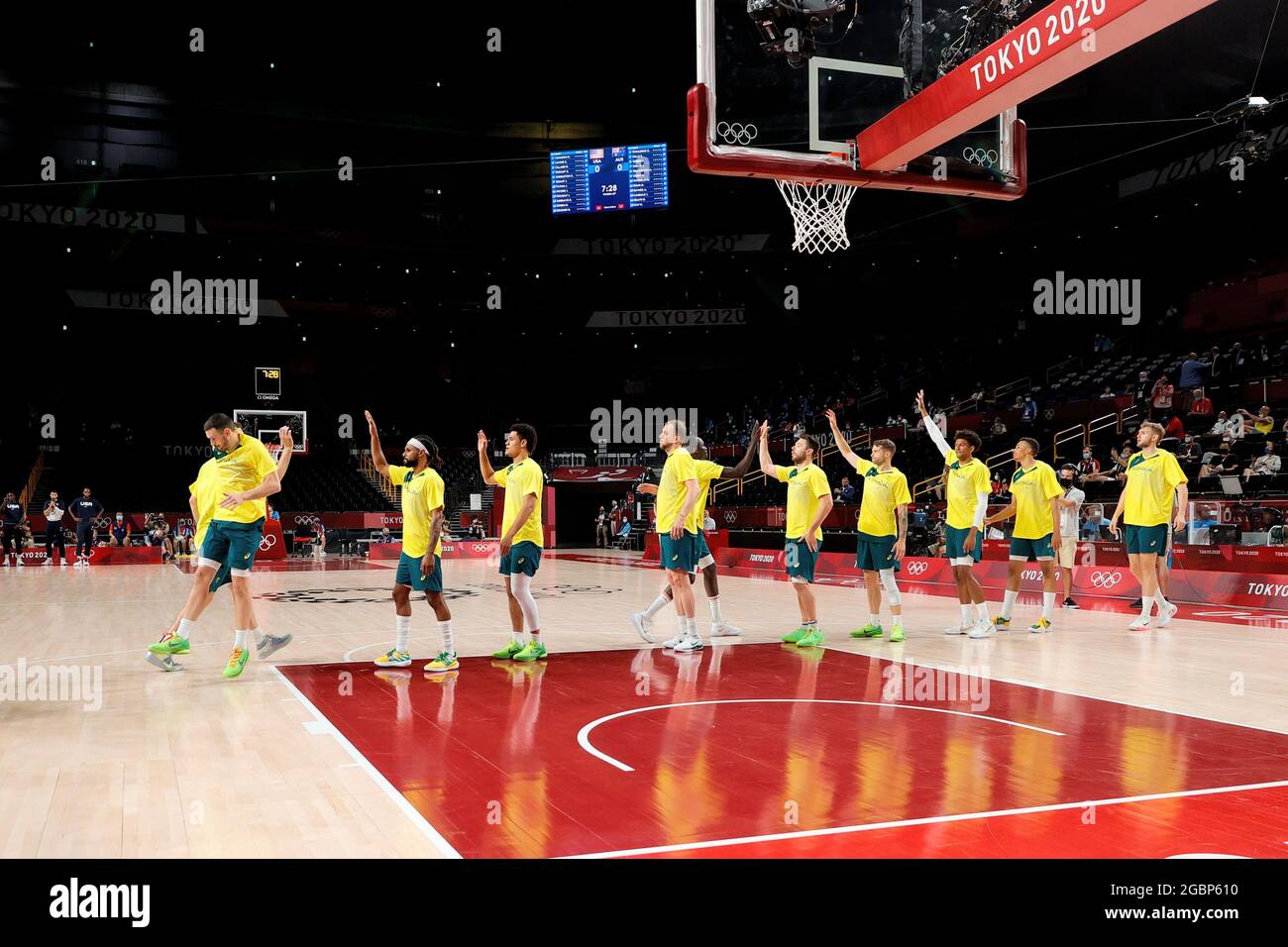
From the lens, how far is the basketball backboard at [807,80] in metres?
8.17

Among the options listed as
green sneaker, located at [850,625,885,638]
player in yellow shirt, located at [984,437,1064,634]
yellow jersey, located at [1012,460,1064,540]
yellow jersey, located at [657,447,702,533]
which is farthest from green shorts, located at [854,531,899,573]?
yellow jersey, located at [657,447,702,533]

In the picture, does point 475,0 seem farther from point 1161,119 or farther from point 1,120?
point 1161,119

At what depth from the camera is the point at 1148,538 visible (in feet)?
32.3

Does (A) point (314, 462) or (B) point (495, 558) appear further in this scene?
(A) point (314, 462)

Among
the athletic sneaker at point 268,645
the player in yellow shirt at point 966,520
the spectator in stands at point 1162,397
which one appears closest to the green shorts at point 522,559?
the athletic sneaker at point 268,645

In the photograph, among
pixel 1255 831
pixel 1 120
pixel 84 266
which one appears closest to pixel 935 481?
pixel 1255 831

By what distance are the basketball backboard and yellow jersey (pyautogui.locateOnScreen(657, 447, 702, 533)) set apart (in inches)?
93.0

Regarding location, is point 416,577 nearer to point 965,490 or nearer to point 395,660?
point 395,660

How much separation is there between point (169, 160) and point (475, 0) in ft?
36.9

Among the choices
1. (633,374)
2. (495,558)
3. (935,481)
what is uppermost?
(633,374)

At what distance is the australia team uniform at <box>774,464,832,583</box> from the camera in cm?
876

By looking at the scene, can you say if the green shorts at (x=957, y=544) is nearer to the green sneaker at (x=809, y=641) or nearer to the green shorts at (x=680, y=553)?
the green sneaker at (x=809, y=641)

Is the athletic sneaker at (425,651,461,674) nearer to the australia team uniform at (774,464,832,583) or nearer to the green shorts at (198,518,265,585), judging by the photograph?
the green shorts at (198,518,265,585)

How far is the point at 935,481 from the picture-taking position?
2192 cm
